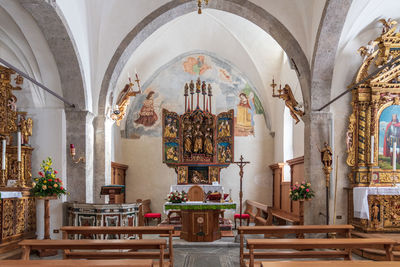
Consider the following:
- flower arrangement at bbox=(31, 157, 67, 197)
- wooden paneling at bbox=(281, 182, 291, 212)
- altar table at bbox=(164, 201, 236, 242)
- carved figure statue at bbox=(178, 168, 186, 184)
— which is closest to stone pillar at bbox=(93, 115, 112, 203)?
altar table at bbox=(164, 201, 236, 242)

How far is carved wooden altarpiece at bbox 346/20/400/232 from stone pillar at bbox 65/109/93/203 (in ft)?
20.6

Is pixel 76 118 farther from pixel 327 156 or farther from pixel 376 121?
pixel 376 121

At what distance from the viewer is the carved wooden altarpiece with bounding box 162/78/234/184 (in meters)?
13.8

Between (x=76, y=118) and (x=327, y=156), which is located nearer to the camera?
(x=327, y=156)

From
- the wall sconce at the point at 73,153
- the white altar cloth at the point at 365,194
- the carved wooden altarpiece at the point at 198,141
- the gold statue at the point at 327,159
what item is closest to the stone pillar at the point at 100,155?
the wall sconce at the point at 73,153

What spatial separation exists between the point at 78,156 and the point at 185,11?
4.63 metres

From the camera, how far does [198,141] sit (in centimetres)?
1409

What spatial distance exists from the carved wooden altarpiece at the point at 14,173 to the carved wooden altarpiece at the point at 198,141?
4.98 m

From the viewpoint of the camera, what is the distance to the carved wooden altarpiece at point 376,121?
9414 mm

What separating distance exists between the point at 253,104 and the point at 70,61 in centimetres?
851

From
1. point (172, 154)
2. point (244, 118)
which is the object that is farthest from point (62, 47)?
point (244, 118)

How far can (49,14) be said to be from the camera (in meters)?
8.34

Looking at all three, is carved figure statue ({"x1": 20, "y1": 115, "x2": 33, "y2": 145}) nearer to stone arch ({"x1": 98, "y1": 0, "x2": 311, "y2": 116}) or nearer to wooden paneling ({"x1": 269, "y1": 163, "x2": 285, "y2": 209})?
stone arch ({"x1": 98, "y1": 0, "x2": 311, "y2": 116})

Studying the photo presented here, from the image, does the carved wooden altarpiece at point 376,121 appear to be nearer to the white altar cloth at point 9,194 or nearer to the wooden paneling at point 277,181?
the wooden paneling at point 277,181
